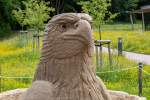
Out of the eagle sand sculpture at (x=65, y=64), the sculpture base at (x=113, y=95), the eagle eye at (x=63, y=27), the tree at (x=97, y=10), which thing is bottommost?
the sculpture base at (x=113, y=95)

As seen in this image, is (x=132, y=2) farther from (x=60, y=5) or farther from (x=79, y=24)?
(x=79, y=24)

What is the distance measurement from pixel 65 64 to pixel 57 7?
147 ft

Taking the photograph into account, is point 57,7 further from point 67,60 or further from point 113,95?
point 67,60

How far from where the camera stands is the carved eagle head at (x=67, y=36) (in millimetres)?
4215

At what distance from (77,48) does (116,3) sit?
47.4 metres

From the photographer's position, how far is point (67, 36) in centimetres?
429

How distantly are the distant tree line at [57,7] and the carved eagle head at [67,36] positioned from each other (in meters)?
36.5

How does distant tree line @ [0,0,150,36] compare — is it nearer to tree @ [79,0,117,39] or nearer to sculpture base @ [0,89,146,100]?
tree @ [79,0,117,39]

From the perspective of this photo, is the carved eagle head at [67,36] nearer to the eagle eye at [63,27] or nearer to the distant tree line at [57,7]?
the eagle eye at [63,27]

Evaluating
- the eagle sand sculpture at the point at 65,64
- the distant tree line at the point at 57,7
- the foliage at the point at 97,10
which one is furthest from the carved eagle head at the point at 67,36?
the distant tree line at the point at 57,7

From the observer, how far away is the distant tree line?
42156 millimetres

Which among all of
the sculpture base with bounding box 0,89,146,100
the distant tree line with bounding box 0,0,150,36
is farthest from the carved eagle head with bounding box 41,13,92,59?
the distant tree line with bounding box 0,0,150,36

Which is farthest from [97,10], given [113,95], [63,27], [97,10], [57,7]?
[57,7]

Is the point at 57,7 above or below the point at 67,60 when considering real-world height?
above
